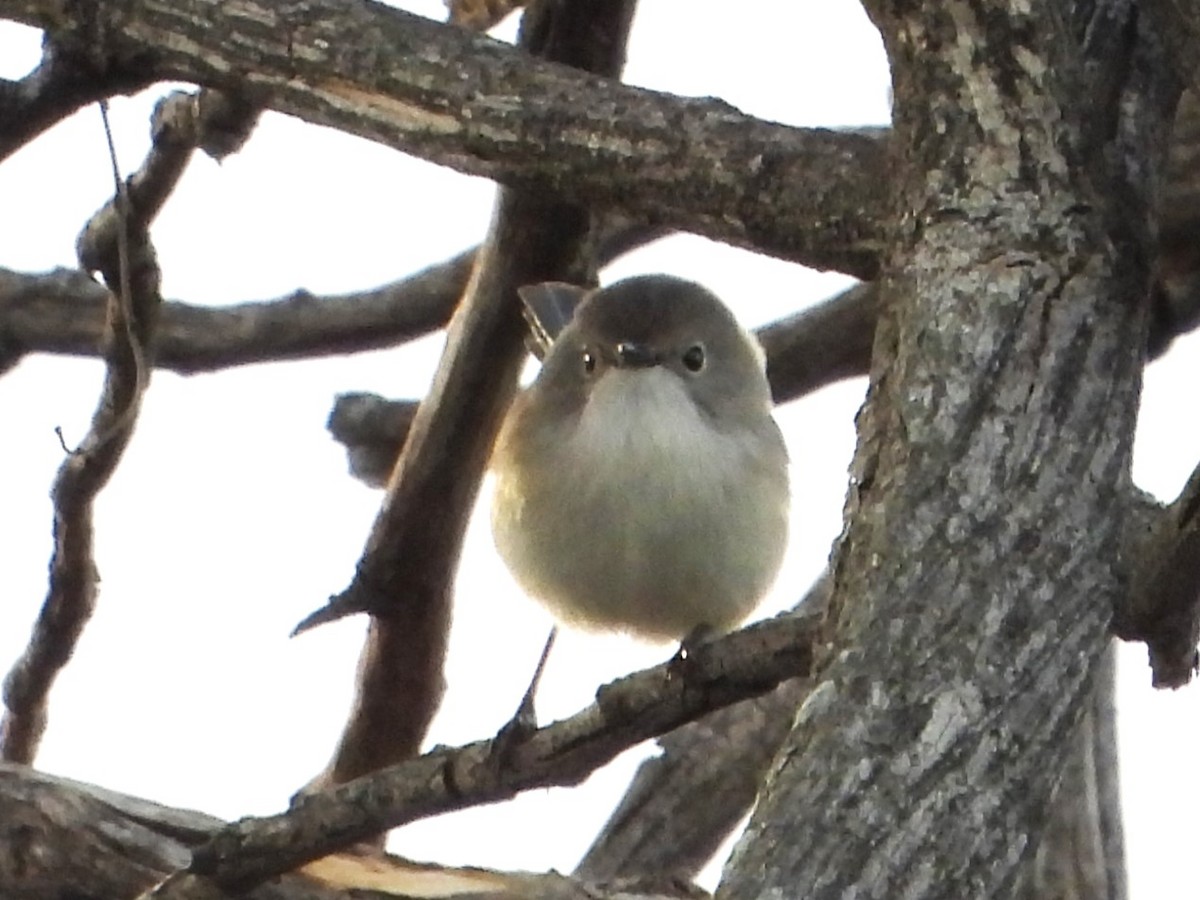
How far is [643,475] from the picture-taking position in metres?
2.64

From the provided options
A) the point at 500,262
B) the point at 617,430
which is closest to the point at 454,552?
the point at 500,262

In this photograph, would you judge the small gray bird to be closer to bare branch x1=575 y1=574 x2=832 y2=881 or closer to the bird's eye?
the bird's eye

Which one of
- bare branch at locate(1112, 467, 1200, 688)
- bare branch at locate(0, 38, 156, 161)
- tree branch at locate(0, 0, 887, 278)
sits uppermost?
bare branch at locate(0, 38, 156, 161)

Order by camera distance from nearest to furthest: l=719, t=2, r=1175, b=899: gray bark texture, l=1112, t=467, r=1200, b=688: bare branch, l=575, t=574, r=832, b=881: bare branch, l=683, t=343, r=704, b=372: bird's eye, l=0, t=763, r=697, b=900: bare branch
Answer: l=719, t=2, r=1175, b=899: gray bark texture
l=1112, t=467, r=1200, b=688: bare branch
l=0, t=763, r=697, b=900: bare branch
l=683, t=343, r=704, b=372: bird's eye
l=575, t=574, r=832, b=881: bare branch

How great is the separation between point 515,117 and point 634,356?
0.53m

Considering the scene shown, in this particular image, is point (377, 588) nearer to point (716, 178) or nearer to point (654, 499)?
point (654, 499)

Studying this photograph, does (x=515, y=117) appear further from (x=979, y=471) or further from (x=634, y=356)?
(x=979, y=471)

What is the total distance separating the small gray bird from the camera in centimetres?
266

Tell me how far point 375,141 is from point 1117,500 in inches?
46.0

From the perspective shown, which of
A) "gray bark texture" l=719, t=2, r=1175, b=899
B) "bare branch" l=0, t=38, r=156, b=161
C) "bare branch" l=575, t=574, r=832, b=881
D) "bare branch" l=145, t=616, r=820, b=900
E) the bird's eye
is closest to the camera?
"gray bark texture" l=719, t=2, r=1175, b=899

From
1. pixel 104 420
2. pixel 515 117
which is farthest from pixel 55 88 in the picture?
pixel 515 117

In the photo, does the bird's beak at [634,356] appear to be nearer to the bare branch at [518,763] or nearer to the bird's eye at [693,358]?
the bird's eye at [693,358]

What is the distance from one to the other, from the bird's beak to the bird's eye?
8cm

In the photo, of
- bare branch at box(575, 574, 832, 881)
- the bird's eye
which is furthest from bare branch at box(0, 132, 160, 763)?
bare branch at box(575, 574, 832, 881)
